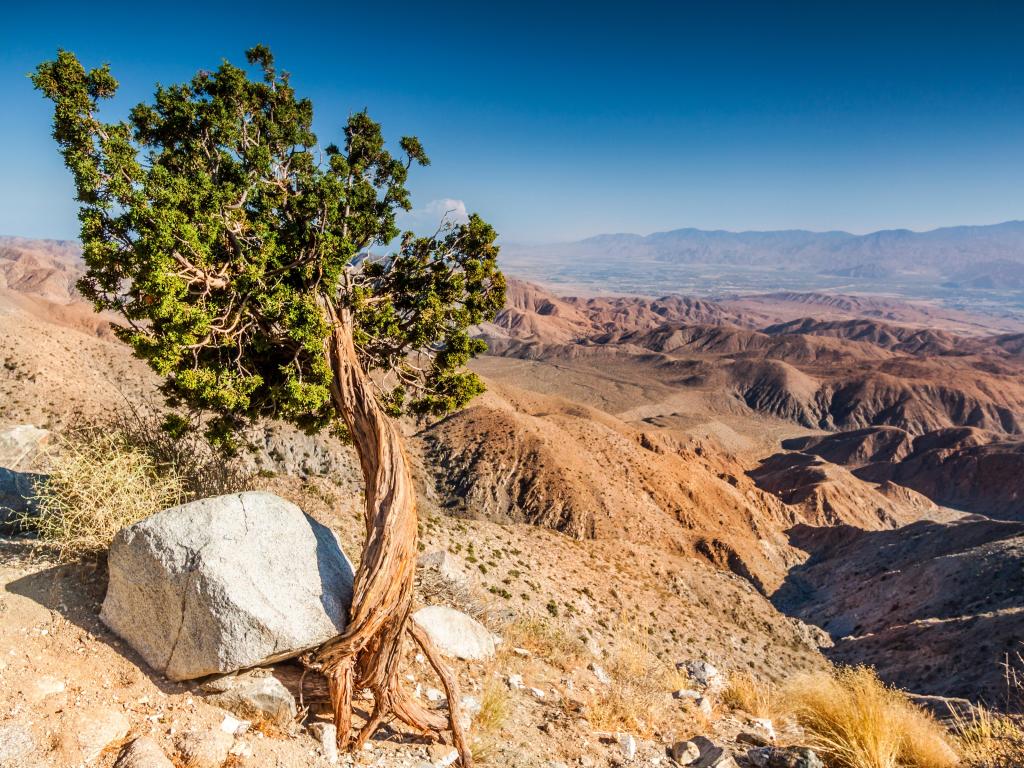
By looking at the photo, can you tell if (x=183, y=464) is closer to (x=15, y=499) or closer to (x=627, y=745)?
(x=15, y=499)

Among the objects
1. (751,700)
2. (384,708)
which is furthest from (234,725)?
(751,700)

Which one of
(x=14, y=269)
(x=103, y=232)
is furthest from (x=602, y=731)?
(x=14, y=269)

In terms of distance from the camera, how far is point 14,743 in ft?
14.3

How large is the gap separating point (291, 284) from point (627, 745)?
29.7 feet

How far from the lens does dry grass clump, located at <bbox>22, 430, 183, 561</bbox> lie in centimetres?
686

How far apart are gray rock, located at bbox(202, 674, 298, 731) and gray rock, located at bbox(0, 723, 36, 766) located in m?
1.45

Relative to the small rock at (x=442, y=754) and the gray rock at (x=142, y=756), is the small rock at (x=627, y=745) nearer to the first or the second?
the small rock at (x=442, y=754)

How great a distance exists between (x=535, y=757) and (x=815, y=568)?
42.8 m

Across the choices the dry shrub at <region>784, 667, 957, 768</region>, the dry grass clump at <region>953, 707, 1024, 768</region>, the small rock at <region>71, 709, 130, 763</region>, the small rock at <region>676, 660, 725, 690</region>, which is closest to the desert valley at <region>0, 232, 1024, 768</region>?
the small rock at <region>71, 709, 130, 763</region>

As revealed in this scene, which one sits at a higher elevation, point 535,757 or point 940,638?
point 535,757

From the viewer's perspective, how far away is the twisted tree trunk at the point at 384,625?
5.98 metres

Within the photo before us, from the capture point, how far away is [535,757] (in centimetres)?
632

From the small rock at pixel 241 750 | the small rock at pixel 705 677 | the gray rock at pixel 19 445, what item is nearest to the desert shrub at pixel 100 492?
the small rock at pixel 241 750

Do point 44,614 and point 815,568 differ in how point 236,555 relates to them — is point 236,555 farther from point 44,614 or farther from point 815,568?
point 815,568
